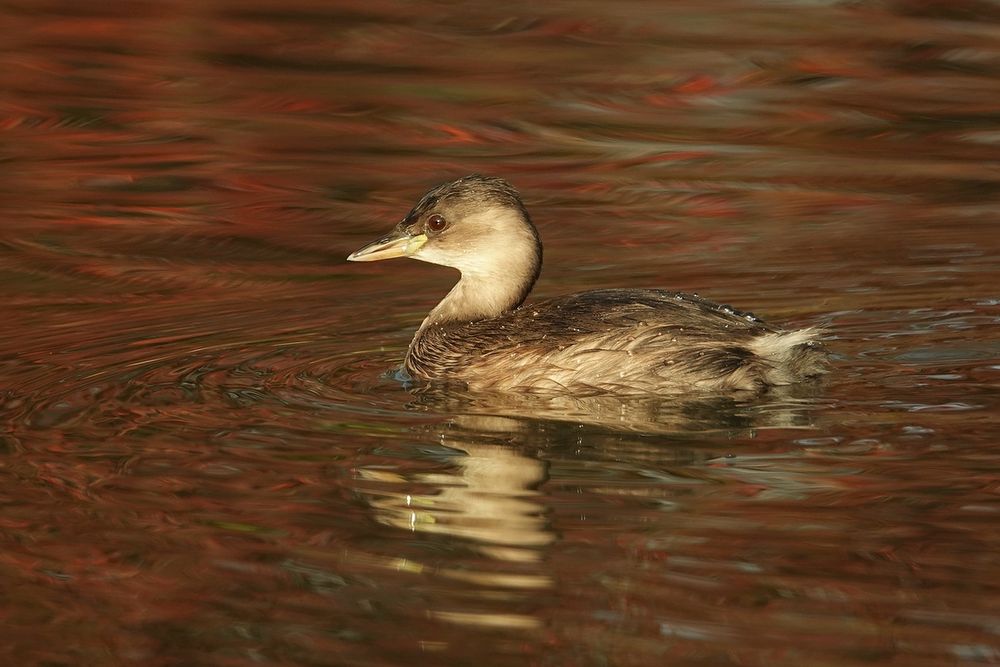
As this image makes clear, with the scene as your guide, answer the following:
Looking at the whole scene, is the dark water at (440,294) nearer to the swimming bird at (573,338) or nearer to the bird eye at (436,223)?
the swimming bird at (573,338)

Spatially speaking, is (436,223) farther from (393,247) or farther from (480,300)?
(480,300)

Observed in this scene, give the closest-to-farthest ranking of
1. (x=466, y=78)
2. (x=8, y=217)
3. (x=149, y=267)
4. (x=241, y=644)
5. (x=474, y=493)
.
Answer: (x=241, y=644)
(x=474, y=493)
(x=149, y=267)
(x=8, y=217)
(x=466, y=78)

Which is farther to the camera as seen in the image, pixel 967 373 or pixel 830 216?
pixel 830 216

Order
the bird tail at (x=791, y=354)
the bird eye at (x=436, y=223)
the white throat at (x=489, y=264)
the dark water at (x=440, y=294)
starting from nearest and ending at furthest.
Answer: the dark water at (x=440, y=294)
the bird tail at (x=791, y=354)
the white throat at (x=489, y=264)
the bird eye at (x=436, y=223)

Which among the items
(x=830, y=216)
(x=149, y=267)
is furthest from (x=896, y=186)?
(x=149, y=267)

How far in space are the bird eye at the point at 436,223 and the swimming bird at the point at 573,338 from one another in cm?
2

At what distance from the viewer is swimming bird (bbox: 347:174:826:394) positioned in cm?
732

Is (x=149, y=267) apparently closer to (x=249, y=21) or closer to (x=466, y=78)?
(x=466, y=78)

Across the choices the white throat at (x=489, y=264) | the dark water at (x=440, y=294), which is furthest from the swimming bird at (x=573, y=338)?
the dark water at (x=440, y=294)

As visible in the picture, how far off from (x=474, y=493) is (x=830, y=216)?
5402 millimetres

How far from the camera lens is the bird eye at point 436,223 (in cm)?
829

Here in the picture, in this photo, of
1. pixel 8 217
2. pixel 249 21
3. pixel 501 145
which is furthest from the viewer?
pixel 249 21

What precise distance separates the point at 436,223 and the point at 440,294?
1.57m

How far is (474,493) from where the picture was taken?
242 inches
